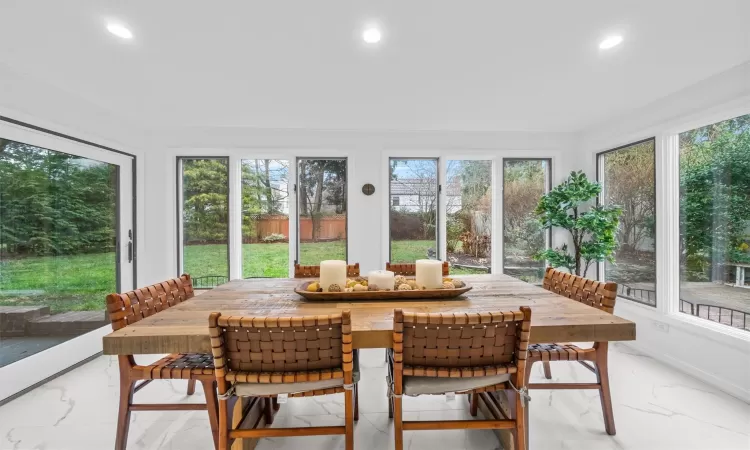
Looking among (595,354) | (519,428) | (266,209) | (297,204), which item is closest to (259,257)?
(266,209)

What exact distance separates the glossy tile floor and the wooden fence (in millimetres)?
1756

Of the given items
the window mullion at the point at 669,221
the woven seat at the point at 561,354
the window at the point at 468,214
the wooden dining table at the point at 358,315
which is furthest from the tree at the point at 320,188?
the window mullion at the point at 669,221

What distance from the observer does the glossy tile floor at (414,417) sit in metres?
1.84

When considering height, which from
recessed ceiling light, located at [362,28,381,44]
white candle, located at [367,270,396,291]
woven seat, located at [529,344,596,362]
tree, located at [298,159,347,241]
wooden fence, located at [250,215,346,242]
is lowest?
woven seat, located at [529,344,596,362]

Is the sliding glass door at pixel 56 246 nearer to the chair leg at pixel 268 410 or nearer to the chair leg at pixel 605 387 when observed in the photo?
the chair leg at pixel 268 410

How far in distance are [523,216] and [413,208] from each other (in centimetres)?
132

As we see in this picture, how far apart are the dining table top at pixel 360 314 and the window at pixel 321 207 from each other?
5.50ft

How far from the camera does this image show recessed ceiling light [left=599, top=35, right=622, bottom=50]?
75.9 inches

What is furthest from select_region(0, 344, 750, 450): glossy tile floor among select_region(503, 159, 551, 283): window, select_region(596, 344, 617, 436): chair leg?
select_region(503, 159, 551, 283): window

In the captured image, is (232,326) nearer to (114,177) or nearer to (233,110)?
(233,110)

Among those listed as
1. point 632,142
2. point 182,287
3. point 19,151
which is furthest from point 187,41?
point 632,142

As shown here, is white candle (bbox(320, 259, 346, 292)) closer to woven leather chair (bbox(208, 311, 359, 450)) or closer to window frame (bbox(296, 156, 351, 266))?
woven leather chair (bbox(208, 311, 359, 450))

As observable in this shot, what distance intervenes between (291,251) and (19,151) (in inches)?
90.7

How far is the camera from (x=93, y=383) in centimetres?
252
